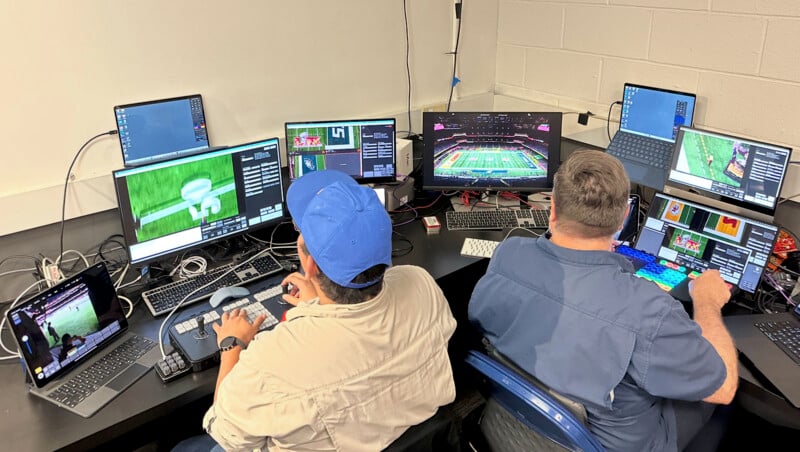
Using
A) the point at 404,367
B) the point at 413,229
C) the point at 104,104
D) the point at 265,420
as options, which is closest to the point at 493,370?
the point at 404,367

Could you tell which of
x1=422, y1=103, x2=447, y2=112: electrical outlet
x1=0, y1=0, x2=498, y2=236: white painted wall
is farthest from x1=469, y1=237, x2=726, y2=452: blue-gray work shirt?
x1=422, y1=103, x2=447, y2=112: electrical outlet

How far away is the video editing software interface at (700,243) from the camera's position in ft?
6.54

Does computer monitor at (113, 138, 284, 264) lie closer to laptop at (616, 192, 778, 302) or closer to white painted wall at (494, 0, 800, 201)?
laptop at (616, 192, 778, 302)

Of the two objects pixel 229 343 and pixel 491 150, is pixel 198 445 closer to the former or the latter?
pixel 229 343

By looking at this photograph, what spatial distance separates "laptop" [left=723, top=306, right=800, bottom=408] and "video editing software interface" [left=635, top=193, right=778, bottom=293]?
0.15 m

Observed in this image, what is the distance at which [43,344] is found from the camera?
1.59m

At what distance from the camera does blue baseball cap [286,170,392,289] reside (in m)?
1.22

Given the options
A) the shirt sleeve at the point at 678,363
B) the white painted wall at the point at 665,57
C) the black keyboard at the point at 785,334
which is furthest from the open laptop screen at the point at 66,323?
the white painted wall at the point at 665,57

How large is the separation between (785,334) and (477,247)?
1.08 metres

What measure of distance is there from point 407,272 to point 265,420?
513 millimetres

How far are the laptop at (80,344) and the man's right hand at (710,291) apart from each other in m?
1.72

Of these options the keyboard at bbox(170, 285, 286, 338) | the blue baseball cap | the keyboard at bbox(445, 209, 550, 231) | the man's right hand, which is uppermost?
the blue baseball cap

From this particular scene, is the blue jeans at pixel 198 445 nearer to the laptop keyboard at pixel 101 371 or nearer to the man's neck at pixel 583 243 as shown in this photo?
the laptop keyboard at pixel 101 371

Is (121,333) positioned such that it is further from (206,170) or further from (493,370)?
(493,370)
